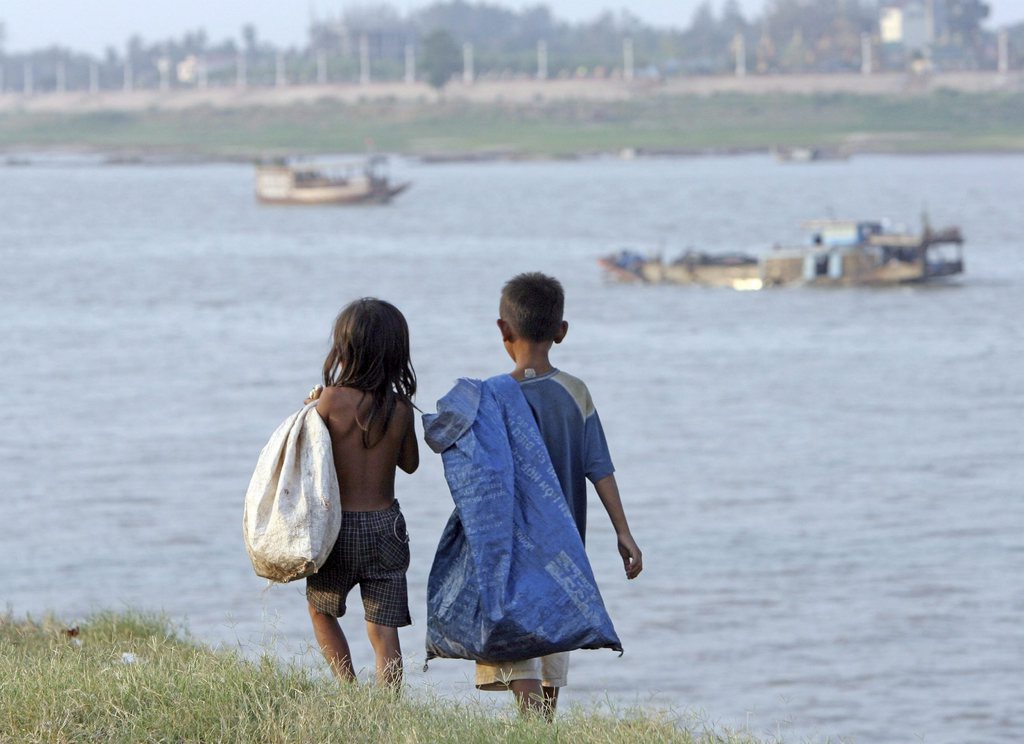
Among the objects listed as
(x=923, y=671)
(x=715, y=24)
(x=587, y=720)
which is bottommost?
→ (x=923, y=671)

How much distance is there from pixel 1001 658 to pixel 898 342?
18086 millimetres

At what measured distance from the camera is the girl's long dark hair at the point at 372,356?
499 centimetres

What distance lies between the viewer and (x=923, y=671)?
965 centimetres

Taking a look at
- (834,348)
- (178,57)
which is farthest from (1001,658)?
(178,57)

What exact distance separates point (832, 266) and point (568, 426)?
3130cm

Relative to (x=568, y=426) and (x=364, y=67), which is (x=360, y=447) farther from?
(x=364, y=67)

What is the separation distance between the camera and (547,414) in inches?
198

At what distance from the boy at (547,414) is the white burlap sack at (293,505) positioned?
61cm

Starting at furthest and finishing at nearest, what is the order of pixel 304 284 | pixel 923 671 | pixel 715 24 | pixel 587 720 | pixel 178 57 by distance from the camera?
pixel 178 57, pixel 715 24, pixel 304 284, pixel 923 671, pixel 587 720

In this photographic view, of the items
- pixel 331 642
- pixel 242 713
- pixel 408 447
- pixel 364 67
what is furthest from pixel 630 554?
pixel 364 67

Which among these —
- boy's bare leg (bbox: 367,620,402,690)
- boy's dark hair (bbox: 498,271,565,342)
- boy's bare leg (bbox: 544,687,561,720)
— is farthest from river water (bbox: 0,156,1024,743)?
boy's dark hair (bbox: 498,271,565,342)

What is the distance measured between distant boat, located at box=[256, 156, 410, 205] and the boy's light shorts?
61.5 metres

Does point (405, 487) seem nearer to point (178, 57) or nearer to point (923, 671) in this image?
point (923, 671)

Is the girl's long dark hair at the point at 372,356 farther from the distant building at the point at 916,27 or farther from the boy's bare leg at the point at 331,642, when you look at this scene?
the distant building at the point at 916,27
